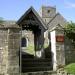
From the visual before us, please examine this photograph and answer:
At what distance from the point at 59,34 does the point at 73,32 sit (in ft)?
3.97

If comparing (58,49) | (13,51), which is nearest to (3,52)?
(13,51)

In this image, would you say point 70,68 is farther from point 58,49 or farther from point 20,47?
point 20,47

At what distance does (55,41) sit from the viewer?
18.1 metres

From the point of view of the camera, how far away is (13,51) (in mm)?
16953

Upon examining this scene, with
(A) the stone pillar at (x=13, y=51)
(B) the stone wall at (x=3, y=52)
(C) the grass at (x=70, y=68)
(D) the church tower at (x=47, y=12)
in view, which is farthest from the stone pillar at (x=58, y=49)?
(D) the church tower at (x=47, y=12)

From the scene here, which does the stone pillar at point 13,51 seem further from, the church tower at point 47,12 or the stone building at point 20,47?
the church tower at point 47,12

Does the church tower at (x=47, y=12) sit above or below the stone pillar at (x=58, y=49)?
above

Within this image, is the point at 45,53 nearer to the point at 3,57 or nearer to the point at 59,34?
the point at 59,34

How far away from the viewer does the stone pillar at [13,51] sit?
1686cm

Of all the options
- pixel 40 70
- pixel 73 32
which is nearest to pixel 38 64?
pixel 40 70

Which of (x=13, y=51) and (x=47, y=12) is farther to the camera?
(x=47, y=12)

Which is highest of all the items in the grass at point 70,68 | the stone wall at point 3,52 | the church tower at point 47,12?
the church tower at point 47,12

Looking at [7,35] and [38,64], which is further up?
[7,35]

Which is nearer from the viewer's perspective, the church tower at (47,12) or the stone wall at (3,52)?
the stone wall at (3,52)
